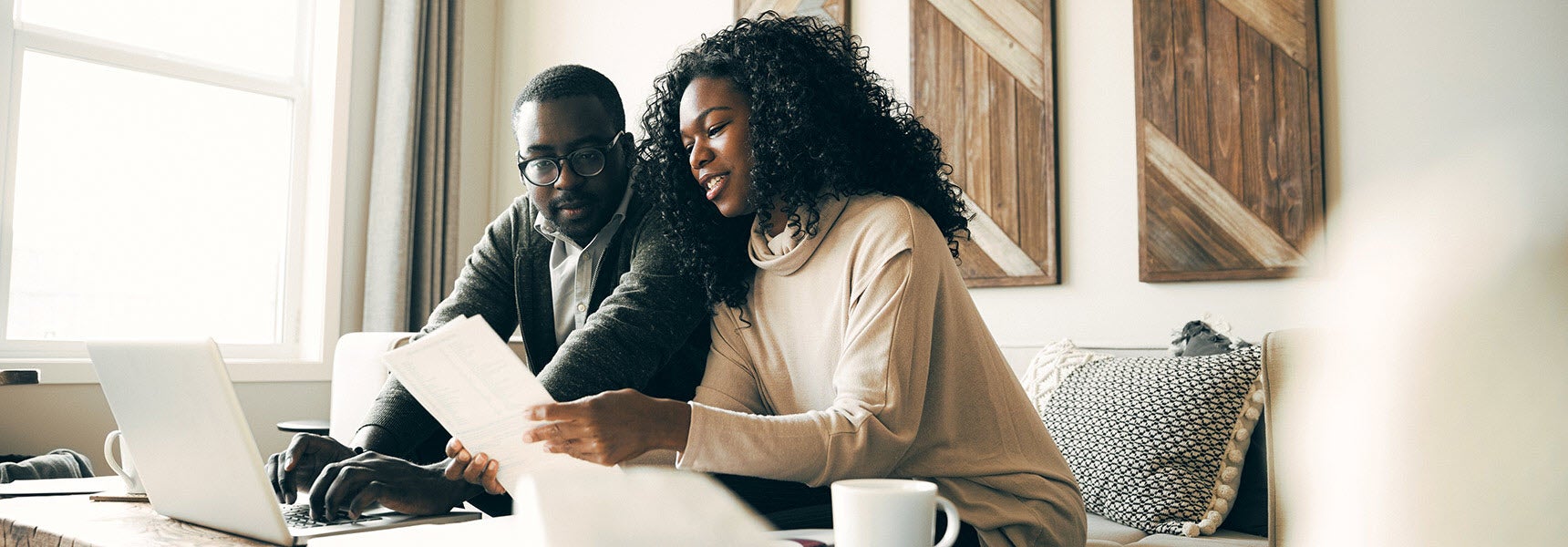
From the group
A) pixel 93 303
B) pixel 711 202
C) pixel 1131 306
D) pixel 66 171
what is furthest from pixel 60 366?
pixel 1131 306

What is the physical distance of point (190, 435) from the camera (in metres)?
0.98

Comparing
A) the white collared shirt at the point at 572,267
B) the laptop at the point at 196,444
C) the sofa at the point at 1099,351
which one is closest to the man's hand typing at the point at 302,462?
the laptop at the point at 196,444

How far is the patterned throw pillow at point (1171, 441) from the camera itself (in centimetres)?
175

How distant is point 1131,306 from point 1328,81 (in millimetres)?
597

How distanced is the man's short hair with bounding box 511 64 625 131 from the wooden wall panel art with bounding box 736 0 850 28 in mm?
1423

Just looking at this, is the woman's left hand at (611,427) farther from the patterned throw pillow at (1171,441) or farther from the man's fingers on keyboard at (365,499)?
the patterned throw pillow at (1171,441)

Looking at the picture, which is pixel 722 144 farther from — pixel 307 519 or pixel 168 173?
pixel 168 173

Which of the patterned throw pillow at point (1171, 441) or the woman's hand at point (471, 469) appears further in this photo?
the patterned throw pillow at point (1171, 441)

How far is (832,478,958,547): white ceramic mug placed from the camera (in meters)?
0.72

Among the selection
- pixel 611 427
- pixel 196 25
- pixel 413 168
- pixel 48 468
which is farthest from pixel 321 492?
pixel 196 25

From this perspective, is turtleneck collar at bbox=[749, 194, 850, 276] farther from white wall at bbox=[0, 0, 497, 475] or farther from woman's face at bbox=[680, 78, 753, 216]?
white wall at bbox=[0, 0, 497, 475]

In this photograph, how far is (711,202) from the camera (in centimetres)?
145

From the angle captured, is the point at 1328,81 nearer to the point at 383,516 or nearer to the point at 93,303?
the point at 383,516

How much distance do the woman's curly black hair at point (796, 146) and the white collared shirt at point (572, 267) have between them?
4.7 inches
